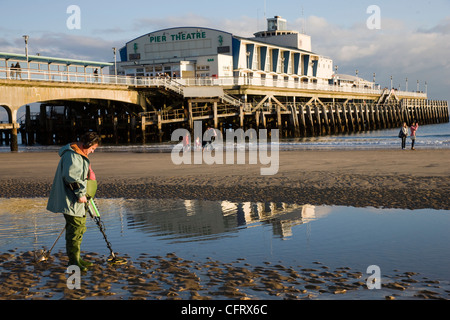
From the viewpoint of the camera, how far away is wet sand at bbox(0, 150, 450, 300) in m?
5.54

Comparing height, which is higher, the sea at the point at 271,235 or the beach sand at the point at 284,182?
the beach sand at the point at 284,182

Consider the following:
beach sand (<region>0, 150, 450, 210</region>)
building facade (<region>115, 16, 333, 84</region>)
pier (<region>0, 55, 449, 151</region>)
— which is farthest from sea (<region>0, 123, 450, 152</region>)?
building facade (<region>115, 16, 333, 84</region>)

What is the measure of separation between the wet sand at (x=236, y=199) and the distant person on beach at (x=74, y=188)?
0.39 meters

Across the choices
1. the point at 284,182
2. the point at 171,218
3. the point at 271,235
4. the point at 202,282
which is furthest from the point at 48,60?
the point at 202,282

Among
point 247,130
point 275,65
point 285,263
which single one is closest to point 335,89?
point 275,65

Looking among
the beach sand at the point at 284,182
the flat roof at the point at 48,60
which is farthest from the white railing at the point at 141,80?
the beach sand at the point at 284,182

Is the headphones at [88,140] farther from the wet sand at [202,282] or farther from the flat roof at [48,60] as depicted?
the flat roof at [48,60]

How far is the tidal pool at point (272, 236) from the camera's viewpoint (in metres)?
6.45

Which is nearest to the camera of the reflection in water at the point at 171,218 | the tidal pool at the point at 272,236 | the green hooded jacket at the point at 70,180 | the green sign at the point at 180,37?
the green hooded jacket at the point at 70,180

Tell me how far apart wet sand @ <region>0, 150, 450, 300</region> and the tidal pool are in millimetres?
118

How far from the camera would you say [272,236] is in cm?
824

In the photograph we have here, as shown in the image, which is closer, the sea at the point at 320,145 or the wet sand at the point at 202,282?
the wet sand at the point at 202,282

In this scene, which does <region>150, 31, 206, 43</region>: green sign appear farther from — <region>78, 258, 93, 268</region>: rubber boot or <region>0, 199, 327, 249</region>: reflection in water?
<region>78, 258, 93, 268</region>: rubber boot

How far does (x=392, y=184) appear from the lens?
544 inches
